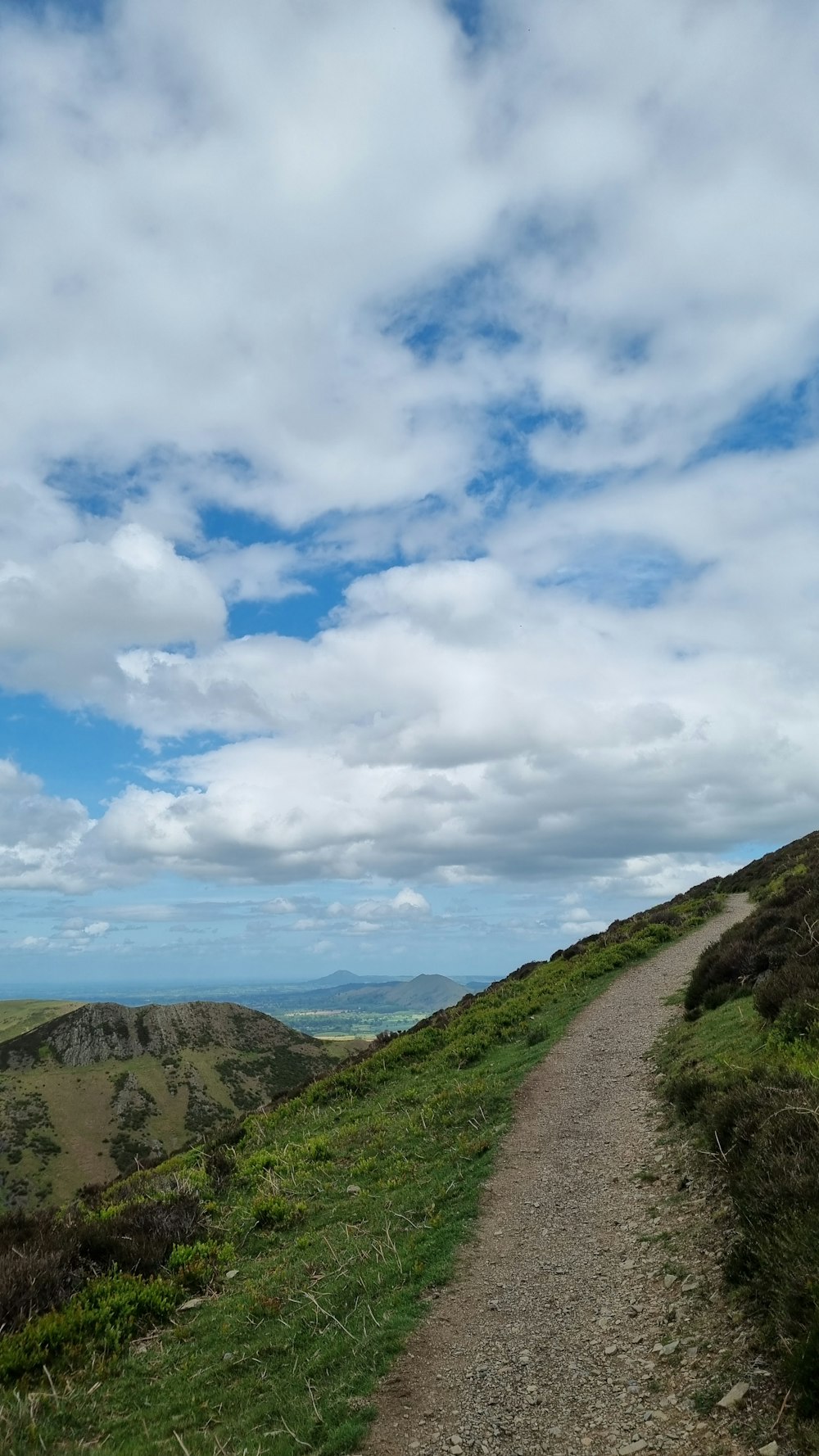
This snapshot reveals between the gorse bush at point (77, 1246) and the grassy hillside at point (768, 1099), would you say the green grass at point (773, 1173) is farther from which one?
the gorse bush at point (77, 1246)

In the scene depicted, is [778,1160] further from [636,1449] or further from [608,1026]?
[608,1026]

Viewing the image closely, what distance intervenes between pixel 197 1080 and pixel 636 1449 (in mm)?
116661

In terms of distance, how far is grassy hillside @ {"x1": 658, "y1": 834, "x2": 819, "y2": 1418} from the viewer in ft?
20.5

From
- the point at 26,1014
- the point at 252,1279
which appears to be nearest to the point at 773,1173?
the point at 252,1279

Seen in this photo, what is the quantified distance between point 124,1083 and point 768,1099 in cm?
11407

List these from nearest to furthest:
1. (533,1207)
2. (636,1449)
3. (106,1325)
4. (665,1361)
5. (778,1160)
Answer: (636,1449), (665,1361), (778,1160), (106,1325), (533,1207)

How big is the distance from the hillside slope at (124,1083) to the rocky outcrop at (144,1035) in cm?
20

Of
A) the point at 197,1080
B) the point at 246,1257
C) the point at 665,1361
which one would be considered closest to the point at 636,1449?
the point at 665,1361

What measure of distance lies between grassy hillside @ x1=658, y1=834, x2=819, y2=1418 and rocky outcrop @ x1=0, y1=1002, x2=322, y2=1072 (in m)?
114

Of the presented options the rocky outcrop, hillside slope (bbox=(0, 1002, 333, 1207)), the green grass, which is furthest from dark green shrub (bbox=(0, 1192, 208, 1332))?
the rocky outcrop

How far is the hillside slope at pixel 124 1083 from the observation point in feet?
285

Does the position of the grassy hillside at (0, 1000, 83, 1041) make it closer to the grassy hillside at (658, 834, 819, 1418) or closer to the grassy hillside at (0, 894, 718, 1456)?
the grassy hillside at (0, 894, 718, 1456)

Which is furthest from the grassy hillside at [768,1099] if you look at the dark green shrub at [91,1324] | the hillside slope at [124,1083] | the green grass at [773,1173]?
the hillside slope at [124,1083]

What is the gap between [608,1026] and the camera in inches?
858
